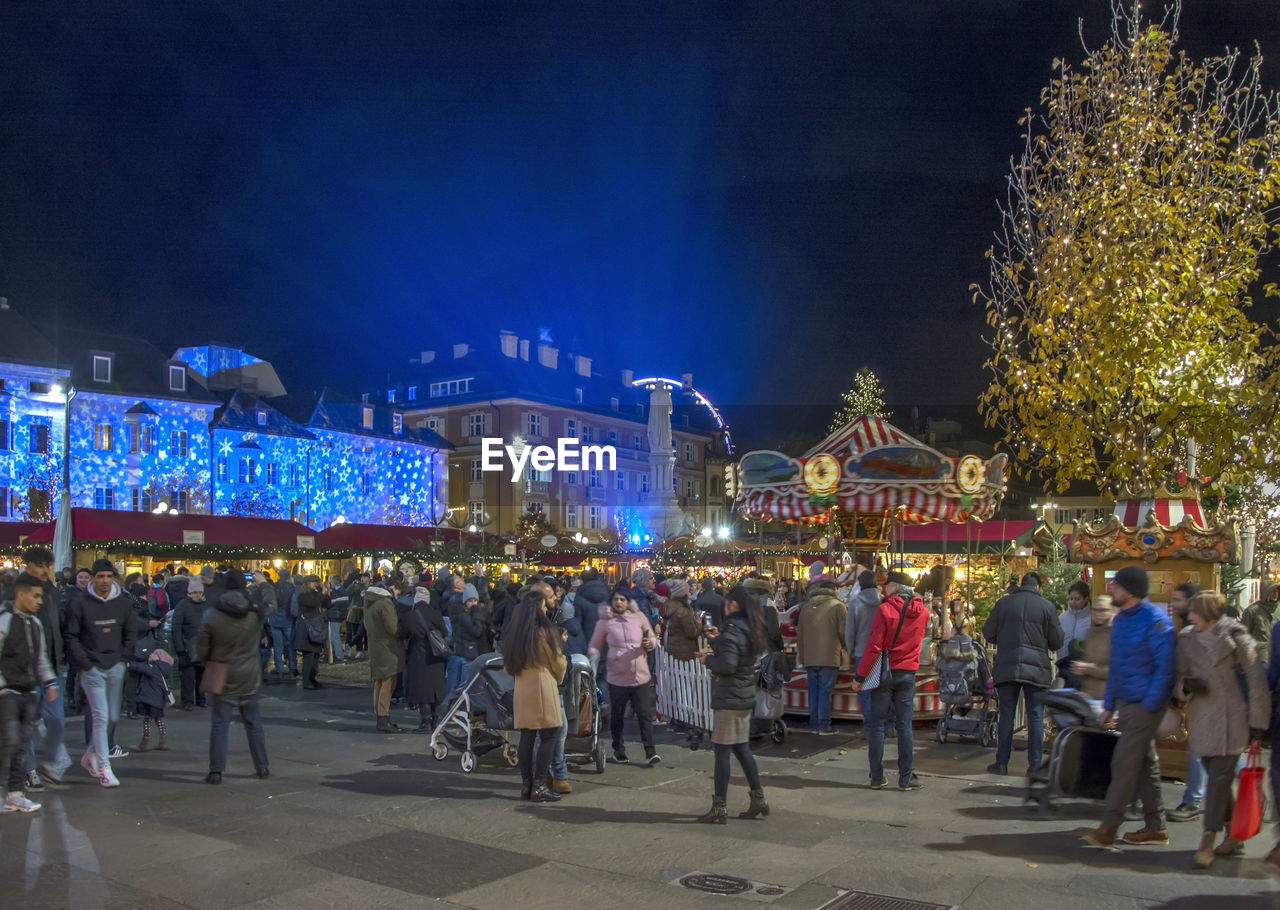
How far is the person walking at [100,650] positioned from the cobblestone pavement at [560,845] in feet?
0.87

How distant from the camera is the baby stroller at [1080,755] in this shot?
7.32m

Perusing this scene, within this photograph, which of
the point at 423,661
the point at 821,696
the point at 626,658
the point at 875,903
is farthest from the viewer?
the point at 821,696

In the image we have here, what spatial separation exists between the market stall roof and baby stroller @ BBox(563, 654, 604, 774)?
18.2 meters

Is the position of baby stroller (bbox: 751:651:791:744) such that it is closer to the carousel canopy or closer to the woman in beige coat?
the woman in beige coat

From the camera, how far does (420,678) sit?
11664 millimetres

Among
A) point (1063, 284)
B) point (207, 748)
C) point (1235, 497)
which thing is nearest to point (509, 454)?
point (1235, 497)

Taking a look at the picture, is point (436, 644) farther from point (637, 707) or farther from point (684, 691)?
point (637, 707)

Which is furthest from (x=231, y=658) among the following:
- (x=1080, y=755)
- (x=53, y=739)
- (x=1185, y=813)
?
(x=1185, y=813)

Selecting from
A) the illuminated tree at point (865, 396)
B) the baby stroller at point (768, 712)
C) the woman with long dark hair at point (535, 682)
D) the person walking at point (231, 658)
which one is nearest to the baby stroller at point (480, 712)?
the woman with long dark hair at point (535, 682)

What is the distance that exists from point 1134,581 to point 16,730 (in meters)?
7.51

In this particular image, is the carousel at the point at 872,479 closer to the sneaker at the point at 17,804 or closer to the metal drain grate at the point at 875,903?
the metal drain grate at the point at 875,903

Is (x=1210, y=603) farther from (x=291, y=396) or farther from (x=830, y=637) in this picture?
(x=291, y=396)

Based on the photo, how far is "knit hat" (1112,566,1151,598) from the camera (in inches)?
256

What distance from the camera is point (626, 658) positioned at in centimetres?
959
